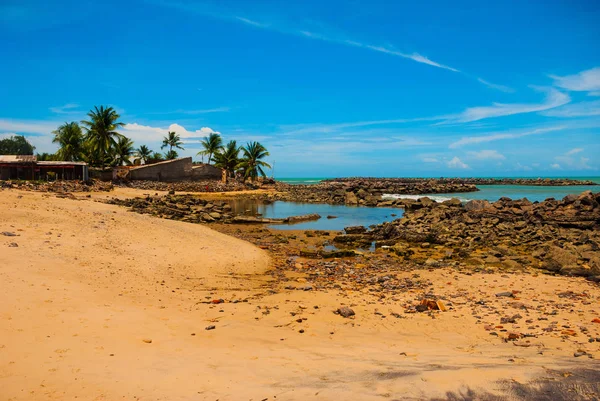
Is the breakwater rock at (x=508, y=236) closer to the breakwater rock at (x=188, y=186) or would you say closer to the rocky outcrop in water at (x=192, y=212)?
the rocky outcrop in water at (x=192, y=212)

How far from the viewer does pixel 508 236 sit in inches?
876

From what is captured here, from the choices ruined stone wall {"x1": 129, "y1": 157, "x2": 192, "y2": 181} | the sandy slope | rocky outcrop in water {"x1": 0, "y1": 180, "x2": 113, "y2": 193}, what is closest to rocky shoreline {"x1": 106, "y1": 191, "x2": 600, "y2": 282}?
the sandy slope

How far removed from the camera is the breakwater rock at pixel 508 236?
1522 centimetres

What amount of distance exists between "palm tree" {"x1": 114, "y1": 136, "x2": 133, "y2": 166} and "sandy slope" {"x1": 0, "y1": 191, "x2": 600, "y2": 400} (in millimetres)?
48657

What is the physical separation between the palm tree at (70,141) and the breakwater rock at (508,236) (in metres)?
49.0

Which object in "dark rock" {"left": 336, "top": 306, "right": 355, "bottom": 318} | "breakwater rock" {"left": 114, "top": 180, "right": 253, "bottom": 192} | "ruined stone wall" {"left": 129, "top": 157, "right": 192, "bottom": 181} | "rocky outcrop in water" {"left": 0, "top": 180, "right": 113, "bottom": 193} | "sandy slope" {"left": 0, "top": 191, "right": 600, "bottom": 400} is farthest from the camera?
"ruined stone wall" {"left": 129, "top": 157, "right": 192, "bottom": 181}

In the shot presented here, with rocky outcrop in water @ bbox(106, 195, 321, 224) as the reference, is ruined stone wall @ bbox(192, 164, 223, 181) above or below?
above

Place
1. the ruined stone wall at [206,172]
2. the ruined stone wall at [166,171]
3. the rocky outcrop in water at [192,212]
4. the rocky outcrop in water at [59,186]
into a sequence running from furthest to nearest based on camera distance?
the ruined stone wall at [206,172], the ruined stone wall at [166,171], the rocky outcrop in water at [59,186], the rocky outcrop in water at [192,212]

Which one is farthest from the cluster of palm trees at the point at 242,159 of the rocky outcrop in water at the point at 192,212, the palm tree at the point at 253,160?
the rocky outcrop in water at the point at 192,212

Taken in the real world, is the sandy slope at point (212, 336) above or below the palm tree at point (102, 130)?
below

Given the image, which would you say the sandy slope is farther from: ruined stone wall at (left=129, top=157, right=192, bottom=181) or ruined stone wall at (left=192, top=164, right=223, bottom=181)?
ruined stone wall at (left=192, top=164, right=223, bottom=181)

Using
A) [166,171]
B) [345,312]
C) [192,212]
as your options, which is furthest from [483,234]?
[166,171]

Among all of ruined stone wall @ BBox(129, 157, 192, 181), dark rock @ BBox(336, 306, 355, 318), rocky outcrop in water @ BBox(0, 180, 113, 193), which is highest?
ruined stone wall @ BBox(129, 157, 192, 181)

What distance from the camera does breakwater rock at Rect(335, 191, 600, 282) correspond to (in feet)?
49.9
